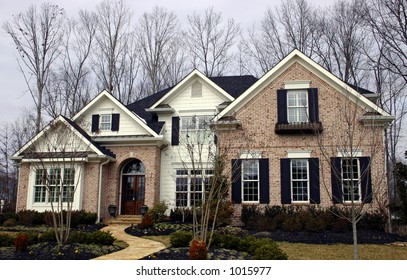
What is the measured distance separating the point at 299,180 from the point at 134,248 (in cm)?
800

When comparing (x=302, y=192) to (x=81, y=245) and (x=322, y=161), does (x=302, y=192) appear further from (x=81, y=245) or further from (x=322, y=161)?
(x=81, y=245)

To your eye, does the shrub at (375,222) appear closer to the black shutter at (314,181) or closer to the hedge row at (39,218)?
the black shutter at (314,181)

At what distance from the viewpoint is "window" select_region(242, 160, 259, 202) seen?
1686cm

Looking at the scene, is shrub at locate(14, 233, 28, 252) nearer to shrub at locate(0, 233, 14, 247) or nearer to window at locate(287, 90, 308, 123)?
shrub at locate(0, 233, 14, 247)

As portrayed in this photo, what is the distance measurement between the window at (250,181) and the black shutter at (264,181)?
0.78 feet

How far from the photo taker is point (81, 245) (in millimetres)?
10789

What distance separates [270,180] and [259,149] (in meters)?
1.42

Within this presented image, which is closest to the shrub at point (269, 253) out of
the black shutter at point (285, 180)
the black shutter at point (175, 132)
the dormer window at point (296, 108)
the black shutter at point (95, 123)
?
the black shutter at point (285, 180)

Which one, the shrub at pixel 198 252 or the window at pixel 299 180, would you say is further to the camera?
the window at pixel 299 180

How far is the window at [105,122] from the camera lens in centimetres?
1991

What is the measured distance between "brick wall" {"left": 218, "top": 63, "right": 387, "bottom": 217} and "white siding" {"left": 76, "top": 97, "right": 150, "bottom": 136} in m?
4.62

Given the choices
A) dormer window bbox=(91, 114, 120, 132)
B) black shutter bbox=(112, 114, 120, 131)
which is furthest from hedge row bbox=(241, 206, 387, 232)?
dormer window bbox=(91, 114, 120, 132)

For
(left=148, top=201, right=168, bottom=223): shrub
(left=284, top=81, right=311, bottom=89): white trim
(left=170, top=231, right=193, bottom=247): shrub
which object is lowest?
(left=170, top=231, right=193, bottom=247): shrub
